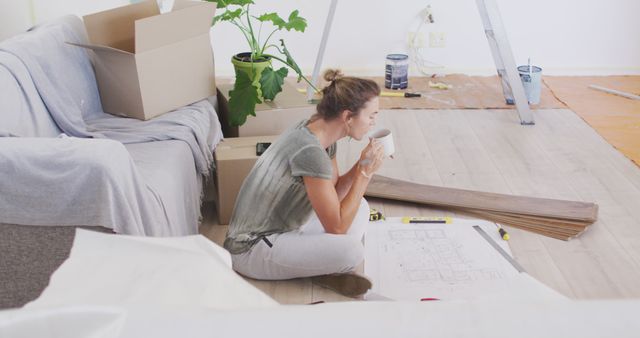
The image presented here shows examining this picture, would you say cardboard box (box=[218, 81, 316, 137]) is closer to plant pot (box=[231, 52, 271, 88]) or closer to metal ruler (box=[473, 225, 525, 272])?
plant pot (box=[231, 52, 271, 88])

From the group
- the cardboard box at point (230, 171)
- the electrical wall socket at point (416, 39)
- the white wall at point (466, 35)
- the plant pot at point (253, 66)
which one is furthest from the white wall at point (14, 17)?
the electrical wall socket at point (416, 39)

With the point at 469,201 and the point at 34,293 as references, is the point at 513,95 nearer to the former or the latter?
the point at 469,201

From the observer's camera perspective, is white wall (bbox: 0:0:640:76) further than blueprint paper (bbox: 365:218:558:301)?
Yes

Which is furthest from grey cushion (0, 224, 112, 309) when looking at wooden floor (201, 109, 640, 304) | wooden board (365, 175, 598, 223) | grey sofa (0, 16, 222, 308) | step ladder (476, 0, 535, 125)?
step ladder (476, 0, 535, 125)

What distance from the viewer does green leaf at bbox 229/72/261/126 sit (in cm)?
323

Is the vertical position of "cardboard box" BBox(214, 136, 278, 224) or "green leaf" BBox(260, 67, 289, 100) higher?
"green leaf" BBox(260, 67, 289, 100)

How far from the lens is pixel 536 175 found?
3.59 metres

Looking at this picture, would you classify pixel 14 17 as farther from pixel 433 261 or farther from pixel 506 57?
pixel 506 57

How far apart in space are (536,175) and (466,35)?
1.95 m

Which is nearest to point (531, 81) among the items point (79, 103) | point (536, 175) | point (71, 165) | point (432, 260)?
point (536, 175)

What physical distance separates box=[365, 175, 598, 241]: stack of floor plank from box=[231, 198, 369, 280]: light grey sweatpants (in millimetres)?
742

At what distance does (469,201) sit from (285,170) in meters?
1.02

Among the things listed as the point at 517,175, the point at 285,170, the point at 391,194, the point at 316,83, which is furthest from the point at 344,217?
the point at 316,83

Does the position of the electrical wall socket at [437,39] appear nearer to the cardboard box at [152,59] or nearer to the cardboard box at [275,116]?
the cardboard box at [275,116]
